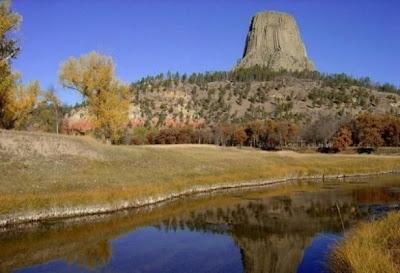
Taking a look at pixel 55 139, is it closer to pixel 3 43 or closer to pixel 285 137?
pixel 3 43

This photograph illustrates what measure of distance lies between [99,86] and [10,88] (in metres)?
11.2

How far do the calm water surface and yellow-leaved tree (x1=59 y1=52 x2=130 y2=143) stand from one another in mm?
24814

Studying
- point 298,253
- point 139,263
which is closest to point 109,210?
point 139,263

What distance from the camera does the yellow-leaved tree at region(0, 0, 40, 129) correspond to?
4850 centimetres

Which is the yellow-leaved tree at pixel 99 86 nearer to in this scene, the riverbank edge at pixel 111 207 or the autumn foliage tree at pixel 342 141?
the riverbank edge at pixel 111 207

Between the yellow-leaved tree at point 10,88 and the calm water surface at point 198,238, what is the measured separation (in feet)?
76.5

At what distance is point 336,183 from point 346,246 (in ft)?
144

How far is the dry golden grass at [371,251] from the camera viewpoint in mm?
16625

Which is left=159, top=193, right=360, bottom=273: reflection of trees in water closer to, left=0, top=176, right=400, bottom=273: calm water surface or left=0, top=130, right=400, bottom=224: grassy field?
left=0, top=176, right=400, bottom=273: calm water surface

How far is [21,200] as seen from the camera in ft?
109

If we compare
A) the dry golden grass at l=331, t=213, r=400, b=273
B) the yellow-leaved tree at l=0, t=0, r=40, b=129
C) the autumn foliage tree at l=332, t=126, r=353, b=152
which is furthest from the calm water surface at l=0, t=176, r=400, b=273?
the autumn foliage tree at l=332, t=126, r=353, b=152

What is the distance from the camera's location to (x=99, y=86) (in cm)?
6575

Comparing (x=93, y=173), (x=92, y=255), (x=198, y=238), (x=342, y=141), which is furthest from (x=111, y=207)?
(x=342, y=141)

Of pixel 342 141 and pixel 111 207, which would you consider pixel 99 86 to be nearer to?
pixel 111 207
